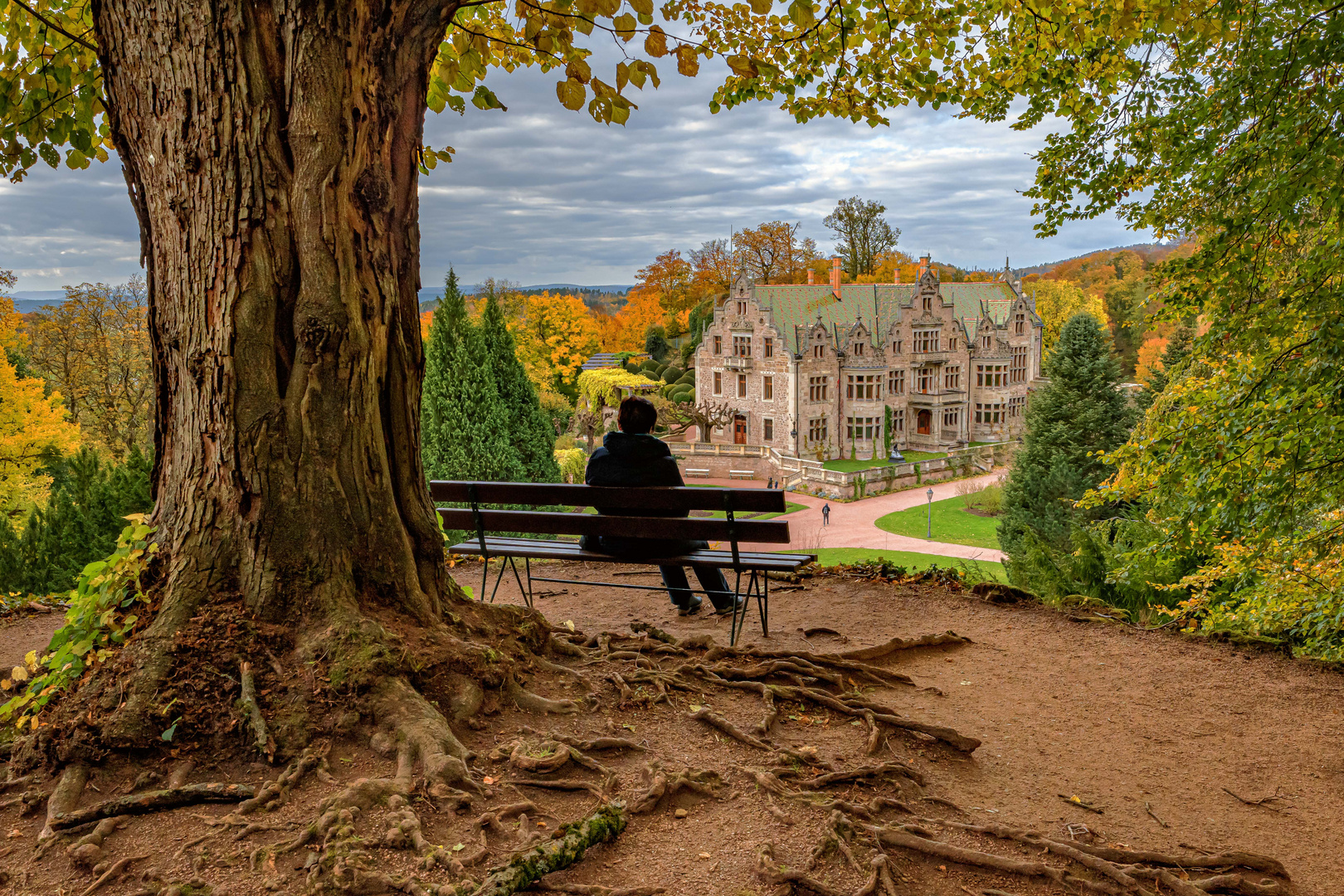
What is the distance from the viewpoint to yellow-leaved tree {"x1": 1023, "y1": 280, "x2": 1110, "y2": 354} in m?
57.3

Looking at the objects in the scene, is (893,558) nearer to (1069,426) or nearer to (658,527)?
(1069,426)

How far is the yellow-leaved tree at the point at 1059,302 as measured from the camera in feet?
188

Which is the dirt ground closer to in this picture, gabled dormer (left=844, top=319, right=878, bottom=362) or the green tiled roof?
the green tiled roof

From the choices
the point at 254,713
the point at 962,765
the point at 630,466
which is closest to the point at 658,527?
the point at 630,466

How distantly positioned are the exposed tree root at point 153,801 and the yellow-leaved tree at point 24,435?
20994 millimetres

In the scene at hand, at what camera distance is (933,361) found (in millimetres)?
44969

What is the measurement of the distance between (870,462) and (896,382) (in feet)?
16.4

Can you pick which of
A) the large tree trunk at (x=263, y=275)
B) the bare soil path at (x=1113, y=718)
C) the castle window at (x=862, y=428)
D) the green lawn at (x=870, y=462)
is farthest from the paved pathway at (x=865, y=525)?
the large tree trunk at (x=263, y=275)

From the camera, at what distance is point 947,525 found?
101 feet

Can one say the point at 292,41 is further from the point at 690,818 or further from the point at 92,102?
the point at 690,818

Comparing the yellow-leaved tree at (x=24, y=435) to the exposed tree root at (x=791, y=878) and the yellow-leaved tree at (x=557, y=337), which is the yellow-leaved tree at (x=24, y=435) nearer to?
the exposed tree root at (x=791, y=878)

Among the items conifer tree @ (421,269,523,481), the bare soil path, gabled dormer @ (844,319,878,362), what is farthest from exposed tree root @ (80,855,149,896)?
gabled dormer @ (844,319,878,362)

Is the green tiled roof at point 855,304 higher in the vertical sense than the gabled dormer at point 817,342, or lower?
higher

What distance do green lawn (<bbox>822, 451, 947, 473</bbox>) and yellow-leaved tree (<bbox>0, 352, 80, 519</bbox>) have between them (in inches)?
1118
